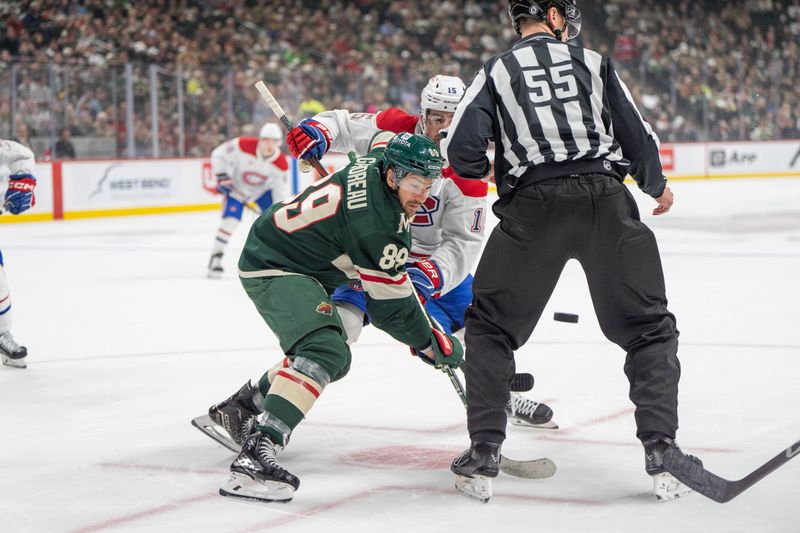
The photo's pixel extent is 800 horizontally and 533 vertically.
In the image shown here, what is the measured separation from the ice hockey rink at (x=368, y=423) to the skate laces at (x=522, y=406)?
84 mm

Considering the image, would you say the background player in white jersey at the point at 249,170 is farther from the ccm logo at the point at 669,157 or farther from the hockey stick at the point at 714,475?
the ccm logo at the point at 669,157

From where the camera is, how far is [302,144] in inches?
148

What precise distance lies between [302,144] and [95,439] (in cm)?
119

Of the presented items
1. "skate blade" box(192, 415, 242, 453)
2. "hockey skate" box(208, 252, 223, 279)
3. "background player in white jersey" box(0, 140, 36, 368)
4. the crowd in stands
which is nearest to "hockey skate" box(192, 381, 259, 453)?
"skate blade" box(192, 415, 242, 453)

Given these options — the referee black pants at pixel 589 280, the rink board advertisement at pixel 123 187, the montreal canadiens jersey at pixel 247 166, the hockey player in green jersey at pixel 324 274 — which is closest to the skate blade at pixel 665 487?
the referee black pants at pixel 589 280

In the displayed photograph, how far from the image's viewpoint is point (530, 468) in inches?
127

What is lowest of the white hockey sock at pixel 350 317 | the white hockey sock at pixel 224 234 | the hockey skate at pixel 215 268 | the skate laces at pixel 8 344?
the hockey skate at pixel 215 268

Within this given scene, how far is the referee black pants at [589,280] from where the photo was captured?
299 centimetres

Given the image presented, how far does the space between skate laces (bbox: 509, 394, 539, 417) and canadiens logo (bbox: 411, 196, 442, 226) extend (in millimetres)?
669

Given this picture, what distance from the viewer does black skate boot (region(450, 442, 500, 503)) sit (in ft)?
9.81

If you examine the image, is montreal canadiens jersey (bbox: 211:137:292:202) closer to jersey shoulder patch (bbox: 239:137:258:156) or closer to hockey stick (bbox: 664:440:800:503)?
jersey shoulder patch (bbox: 239:137:258:156)

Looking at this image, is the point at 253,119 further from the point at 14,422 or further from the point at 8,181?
the point at 14,422

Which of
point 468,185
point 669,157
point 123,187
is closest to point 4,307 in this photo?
point 468,185

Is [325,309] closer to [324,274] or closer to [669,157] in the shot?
[324,274]
